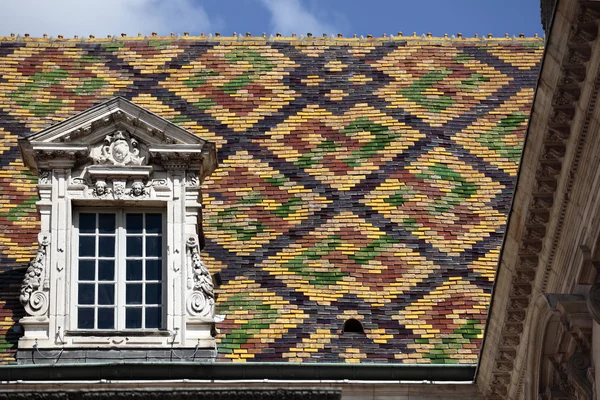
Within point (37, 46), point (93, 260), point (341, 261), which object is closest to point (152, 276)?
point (93, 260)

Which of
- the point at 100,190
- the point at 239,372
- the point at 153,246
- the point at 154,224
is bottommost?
the point at 239,372

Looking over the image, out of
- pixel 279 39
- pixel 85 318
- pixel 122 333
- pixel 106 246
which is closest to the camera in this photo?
pixel 122 333

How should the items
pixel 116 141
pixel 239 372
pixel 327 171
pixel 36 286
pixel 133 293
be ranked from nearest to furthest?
pixel 239 372 < pixel 36 286 < pixel 133 293 < pixel 116 141 < pixel 327 171

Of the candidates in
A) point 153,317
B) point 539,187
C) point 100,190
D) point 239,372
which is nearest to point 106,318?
point 153,317

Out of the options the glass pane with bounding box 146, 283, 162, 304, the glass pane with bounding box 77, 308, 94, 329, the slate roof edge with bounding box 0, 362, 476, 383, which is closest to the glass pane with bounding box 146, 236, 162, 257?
the glass pane with bounding box 146, 283, 162, 304

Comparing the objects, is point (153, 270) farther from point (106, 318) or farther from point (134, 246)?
point (106, 318)

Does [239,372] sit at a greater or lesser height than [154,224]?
lesser

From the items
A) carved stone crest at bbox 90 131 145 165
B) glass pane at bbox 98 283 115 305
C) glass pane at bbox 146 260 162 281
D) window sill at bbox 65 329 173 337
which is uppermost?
carved stone crest at bbox 90 131 145 165

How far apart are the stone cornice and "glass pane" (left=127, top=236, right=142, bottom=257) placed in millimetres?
4214

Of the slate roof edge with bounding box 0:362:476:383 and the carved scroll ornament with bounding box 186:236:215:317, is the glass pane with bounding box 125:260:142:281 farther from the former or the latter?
the slate roof edge with bounding box 0:362:476:383

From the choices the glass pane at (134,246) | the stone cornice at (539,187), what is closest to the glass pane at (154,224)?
the glass pane at (134,246)

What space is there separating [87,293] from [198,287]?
128cm

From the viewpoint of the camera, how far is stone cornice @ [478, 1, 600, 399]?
16156 millimetres

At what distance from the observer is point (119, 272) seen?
21.7m
